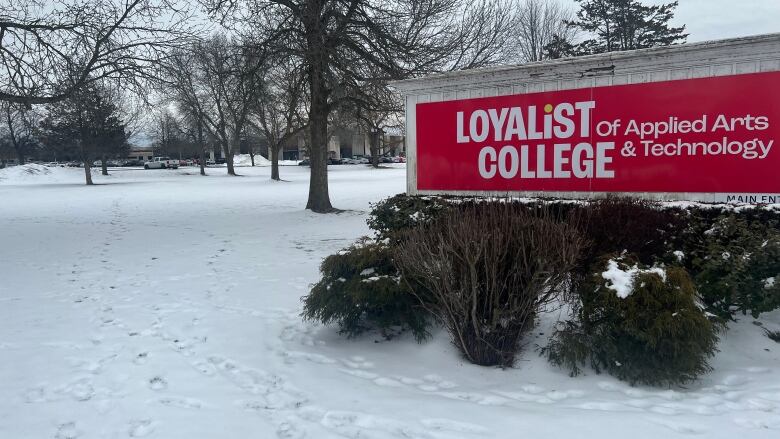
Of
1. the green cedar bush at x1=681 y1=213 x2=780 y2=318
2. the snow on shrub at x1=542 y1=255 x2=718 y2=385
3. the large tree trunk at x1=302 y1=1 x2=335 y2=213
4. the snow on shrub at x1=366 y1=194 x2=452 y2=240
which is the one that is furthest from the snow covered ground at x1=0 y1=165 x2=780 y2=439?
Answer: the large tree trunk at x1=302 y1=1 x2=335 y2=213

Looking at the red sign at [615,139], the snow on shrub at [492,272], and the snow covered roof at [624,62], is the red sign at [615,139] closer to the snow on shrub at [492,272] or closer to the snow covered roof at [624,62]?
the snow covered roof at [624,62]

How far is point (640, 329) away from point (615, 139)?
8.96 feet

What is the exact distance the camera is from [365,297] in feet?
15.0

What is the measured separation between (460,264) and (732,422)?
1908mm

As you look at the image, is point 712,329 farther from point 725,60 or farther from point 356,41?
point 356,41

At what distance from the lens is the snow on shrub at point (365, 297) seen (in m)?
4.59

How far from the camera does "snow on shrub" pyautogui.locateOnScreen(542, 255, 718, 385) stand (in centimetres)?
375

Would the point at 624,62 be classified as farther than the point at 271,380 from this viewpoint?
Yes

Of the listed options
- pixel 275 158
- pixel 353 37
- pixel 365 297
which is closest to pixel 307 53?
pixel 353 37

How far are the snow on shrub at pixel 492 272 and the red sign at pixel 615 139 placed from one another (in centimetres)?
209

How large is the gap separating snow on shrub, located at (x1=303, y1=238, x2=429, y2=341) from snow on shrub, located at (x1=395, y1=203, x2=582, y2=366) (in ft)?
1.06

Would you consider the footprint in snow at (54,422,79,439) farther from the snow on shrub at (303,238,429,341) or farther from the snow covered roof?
the snow covered roof

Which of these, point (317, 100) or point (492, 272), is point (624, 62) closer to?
point (492, 272)

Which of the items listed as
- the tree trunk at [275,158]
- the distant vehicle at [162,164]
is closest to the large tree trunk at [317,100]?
the tree trunk at [275,158]
